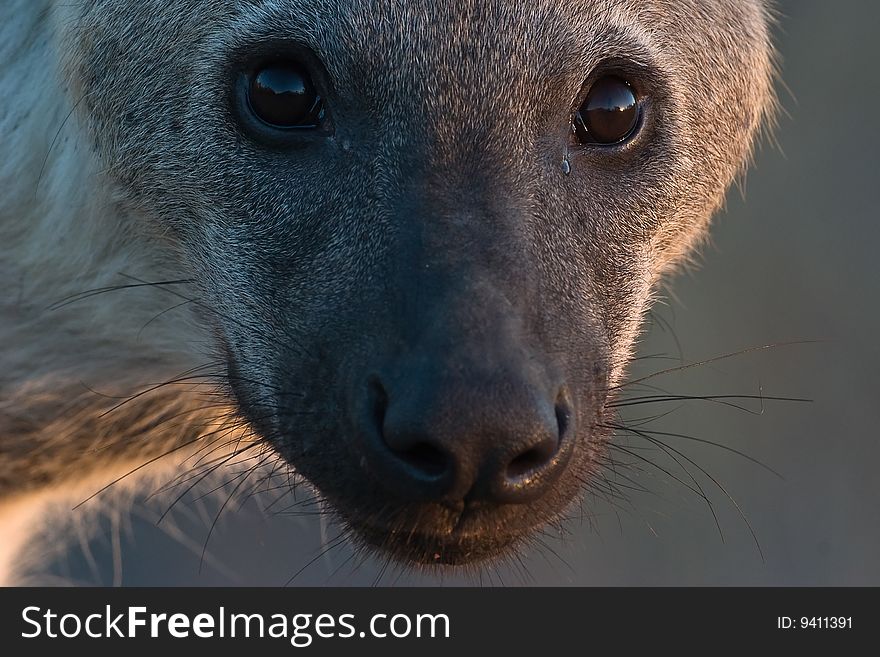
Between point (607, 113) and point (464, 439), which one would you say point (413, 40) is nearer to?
point (607, 113)

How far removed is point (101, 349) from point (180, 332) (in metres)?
0.24

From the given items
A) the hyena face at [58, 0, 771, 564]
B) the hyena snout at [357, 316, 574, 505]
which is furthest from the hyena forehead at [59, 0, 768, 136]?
the hyena snout at [357, 316, 574, 505]

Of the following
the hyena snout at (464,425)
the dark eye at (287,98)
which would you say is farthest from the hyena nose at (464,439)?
the dark eye at (287,98)

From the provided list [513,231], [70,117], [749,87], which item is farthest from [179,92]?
[749,87]

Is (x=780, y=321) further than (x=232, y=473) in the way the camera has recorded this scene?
Yes

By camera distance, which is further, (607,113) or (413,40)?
(607,113)

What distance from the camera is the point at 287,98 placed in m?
2.34

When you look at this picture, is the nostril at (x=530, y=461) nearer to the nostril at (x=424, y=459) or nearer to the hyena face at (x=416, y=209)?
the hyena face at (x=416, y=209)

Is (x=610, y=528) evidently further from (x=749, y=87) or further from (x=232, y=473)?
(x=749, y=87)

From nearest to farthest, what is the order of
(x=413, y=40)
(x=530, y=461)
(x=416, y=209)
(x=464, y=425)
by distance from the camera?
(x=464, y=425), (x=530, y=461), (x=416, y=209), (x=413, y=40)

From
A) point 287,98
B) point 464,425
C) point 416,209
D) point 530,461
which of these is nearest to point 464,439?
point 464,425

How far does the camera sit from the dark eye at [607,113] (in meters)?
2.48

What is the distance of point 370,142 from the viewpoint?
2291 mm

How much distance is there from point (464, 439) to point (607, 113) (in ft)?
2.93
